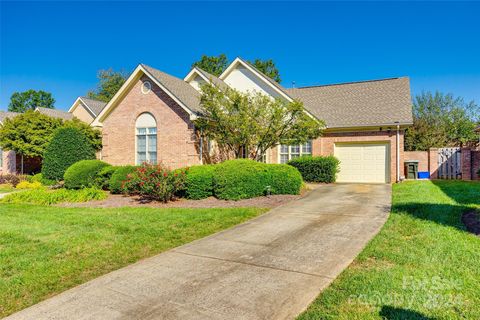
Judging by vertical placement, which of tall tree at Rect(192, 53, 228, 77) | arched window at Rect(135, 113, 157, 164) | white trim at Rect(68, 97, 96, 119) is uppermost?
tall tree at Rect(192, 53, 228, 77)

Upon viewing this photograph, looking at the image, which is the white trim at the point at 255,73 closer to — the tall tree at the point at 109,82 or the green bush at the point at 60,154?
the green bush at the point at 60,154

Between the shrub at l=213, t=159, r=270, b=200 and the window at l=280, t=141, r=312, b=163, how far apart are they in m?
6.87

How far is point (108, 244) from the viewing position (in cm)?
628

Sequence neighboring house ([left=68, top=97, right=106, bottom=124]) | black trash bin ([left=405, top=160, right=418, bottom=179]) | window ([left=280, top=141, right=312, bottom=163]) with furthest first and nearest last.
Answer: neighboring house ([left=68, top=97, right=106, bottom=124]) → window ([left=280, top=141, right=312, bottom=163]) → black trash bin ([left=405, top=160, right=418, bottom=179])

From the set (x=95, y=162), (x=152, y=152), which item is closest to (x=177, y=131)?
(x=152, y=152)

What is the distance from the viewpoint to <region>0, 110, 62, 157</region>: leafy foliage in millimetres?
20828

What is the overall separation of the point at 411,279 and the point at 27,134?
962 inches

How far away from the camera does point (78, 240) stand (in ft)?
21.6

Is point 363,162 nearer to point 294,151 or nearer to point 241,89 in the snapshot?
point 294,151

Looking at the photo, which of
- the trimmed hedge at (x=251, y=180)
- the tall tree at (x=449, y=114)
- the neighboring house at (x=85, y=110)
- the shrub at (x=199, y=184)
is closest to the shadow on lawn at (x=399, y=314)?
the trimmed hedge at (x=251, y=180)

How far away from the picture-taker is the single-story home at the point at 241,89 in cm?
1588

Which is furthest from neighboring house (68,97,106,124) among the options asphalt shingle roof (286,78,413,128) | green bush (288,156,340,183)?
green bush (288,156,340,183)

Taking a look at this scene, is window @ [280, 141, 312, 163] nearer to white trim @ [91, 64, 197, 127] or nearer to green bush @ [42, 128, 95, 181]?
white trim @ [91, 64, 197, 127]

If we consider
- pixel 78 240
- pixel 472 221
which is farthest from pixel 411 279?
pixel 78 240
